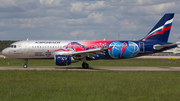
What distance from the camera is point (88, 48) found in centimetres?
3353

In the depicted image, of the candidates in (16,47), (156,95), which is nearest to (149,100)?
(156,95)

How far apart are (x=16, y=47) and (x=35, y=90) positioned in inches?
764

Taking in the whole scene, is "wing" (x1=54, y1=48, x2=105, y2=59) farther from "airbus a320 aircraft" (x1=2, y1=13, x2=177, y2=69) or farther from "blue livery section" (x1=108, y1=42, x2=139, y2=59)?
"blue livery section" (x1=108, y1=42, x2=139, y2=59)

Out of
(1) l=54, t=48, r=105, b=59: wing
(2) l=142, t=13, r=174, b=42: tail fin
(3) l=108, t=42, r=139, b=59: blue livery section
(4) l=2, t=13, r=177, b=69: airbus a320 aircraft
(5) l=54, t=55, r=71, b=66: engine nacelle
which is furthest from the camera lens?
(2) l=142, t=13, r=174, b=42: tail fin

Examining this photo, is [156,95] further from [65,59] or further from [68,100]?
[65,59]

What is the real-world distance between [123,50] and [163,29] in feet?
24.9

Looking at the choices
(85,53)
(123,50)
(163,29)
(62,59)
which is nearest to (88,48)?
(85,53)

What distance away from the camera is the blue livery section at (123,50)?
34000mm

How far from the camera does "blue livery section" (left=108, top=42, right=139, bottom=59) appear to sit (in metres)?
34.0

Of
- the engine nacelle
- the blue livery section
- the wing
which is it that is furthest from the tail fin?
the engine nacelle

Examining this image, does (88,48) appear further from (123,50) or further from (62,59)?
(123,50)

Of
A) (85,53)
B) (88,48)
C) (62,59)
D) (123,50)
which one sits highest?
(88,48)

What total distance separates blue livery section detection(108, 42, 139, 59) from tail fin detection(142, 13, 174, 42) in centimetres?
392

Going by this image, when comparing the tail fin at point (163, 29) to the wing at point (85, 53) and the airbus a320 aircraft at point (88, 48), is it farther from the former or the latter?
the wing at point (85, 53)
